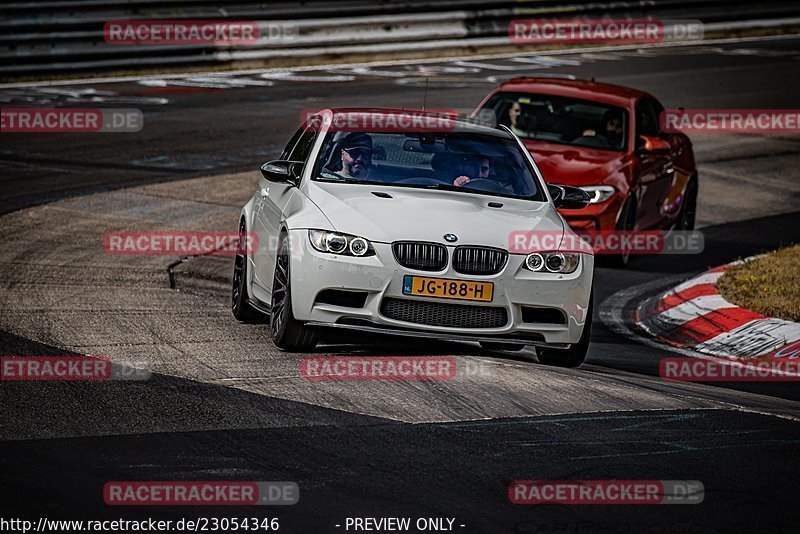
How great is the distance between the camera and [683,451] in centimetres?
688

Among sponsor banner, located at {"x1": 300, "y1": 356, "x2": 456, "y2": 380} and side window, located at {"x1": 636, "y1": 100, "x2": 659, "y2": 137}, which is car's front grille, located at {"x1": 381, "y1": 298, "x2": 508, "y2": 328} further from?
side window, located at {"x1": 636, "y1": 100, "x2": 659, "y2": 137}

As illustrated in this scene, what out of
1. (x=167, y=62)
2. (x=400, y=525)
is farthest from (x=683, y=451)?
(x=167, y=62)

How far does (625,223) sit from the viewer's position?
44.7 ft

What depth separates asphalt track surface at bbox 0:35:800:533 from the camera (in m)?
5.92

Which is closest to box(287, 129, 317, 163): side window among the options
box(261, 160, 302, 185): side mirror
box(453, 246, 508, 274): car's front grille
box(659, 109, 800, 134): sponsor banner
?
box(261, 160, 302, 185): side mirror

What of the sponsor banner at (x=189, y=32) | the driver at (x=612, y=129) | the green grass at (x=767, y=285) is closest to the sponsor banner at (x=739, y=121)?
the sponsor banner at (x=189, y=32)

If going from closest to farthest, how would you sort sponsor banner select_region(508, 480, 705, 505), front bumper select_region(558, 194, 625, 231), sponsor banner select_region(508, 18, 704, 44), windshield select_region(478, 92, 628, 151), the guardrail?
sponsor banner select_region(508, 480, 705, 505) → front bumper select_region(558, 194, 625, 231) → windshield select_region(478, 92, 628, 151) → the guardrail → sponsor banner select_region(508, 18, 704, 44)

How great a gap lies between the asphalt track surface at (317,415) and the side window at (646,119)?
4.57 ft

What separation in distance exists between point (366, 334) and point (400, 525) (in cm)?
330

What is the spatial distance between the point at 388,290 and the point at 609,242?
18.1 ft

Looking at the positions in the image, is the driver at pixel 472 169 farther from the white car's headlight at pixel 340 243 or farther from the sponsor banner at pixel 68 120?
the sponsor banner at pixel 68 120

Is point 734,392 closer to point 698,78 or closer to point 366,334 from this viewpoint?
point 366,334

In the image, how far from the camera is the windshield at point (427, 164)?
9539 millimetres

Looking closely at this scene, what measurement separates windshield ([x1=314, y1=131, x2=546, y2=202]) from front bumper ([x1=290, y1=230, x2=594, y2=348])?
3.38 feet
